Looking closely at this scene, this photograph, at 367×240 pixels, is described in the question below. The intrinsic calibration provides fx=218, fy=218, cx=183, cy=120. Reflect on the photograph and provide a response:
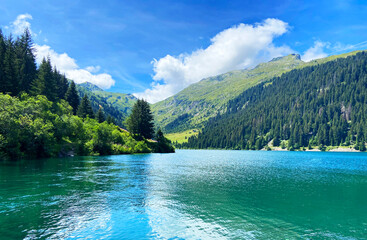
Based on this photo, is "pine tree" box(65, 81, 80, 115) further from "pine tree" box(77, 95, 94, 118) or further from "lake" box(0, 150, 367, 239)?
"lake" box(0, 150, 367, 239)

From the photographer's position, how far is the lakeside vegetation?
60375 mm

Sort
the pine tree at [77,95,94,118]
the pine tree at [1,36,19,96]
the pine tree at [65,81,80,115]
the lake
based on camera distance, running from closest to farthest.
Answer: the lake, the pine tree at [1,36,19,96], the pine tree at [77,95,94,118], the pine tree at [65,81,80,115]

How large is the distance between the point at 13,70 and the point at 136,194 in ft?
291

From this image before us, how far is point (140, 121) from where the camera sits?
127562mm

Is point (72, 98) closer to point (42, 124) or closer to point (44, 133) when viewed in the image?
point (42, 124)

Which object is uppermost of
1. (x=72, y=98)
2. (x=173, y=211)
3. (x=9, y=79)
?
(x=72, y=98)

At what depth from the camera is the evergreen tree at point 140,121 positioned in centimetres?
12725

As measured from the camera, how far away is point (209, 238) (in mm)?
15617

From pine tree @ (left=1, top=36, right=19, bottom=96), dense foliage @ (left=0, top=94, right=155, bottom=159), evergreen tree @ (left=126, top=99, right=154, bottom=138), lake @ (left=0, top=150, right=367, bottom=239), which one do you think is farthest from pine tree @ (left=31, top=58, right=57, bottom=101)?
lake @ (left=0, top=150, right=367, bottom=239)

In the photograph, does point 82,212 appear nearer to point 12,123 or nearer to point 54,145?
point 12,123

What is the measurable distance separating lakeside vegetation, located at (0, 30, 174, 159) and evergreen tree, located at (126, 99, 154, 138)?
0.57 m

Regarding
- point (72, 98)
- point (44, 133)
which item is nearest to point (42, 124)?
point (44, 133)

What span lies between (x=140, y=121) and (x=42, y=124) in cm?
6246

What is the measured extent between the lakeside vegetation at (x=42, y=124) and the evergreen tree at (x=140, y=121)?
57cm
